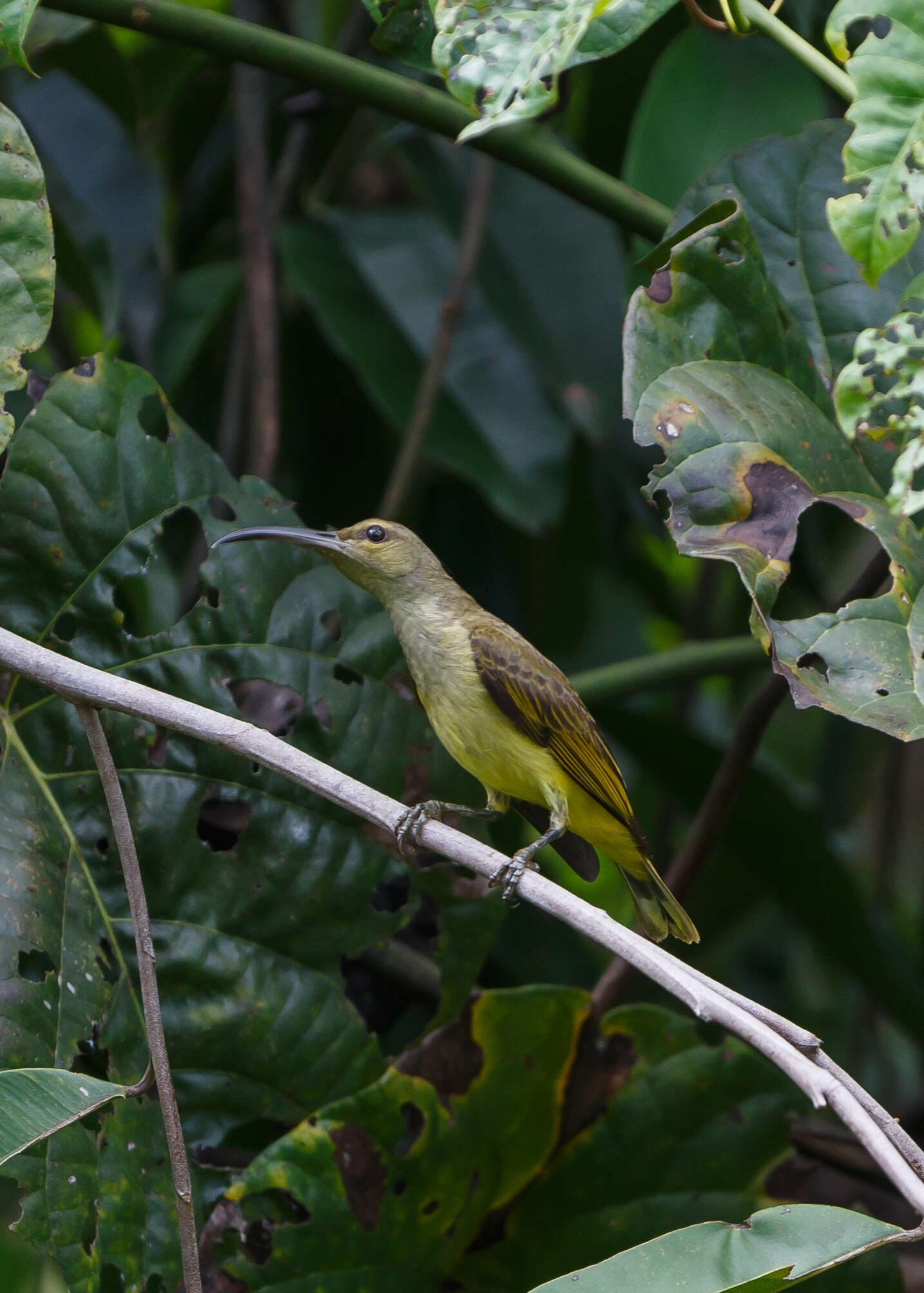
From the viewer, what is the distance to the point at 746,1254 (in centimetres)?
131

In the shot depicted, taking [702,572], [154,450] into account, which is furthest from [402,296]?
[154,450]

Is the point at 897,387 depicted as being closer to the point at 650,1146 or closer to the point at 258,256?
the point at 650,1146

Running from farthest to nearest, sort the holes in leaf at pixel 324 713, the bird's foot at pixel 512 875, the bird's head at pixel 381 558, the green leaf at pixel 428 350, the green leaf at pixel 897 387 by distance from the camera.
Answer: the green leaf at pixel 428 350 < the bird's head at pixel 381 558 < the holes in leaf at pixel 324 713 < the bird's foot at pixel 512 875 < the green leaf at pixel 897 387

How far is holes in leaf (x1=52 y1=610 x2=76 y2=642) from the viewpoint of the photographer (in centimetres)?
215

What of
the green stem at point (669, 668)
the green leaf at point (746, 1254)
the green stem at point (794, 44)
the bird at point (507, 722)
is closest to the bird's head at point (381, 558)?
the bird at point (507, 722)

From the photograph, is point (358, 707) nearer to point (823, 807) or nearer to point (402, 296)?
point (402, 296)

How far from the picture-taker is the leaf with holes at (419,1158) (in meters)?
2.08

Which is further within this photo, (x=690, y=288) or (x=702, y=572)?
(x=702, y=572)

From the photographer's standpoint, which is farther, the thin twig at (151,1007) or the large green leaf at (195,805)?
the large green leaf at (195,805)

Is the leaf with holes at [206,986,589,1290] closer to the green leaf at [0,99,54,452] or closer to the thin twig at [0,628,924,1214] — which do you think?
the thin twig at [0,628,924,1214]

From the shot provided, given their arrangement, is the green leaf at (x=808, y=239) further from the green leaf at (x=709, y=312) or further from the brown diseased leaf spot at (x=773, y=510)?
the brown diseased leaf spot at (x=773, y=510)

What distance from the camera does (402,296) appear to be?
374 centimetres

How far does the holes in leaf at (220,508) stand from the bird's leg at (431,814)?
631 millimetres

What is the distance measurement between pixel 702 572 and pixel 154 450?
2188mm
